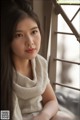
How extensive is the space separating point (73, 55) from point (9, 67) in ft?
1.19

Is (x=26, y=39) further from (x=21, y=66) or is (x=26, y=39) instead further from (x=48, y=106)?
(x=48, y=106)

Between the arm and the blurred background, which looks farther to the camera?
the blurred background

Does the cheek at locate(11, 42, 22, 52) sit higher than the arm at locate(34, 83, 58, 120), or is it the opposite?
the cheek at locate(11, 42, 22, 52)

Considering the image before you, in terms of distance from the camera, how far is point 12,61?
1.78 feet

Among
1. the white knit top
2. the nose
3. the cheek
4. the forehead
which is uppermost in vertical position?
the forehead

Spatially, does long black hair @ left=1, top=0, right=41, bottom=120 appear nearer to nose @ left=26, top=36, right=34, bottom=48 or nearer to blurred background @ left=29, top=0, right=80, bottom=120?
nose @ left=26, top=36, right=34, bottom=48

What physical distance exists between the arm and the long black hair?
0.30 feet

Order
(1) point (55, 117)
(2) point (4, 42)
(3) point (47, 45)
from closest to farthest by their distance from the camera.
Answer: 1. (2) point (4, 42)
2. (1) point (55, 117)
3. (3) point (47, 45)

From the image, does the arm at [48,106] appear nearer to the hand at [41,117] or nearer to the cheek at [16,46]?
the hand at [41,117]

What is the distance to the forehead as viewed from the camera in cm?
50

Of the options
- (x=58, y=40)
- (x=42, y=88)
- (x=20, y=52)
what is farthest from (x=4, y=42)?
(x=58, y=40)

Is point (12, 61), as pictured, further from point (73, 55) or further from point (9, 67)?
point (73, 55)

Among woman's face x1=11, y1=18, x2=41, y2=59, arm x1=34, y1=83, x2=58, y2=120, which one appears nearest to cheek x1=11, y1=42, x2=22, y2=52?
woman's face x1=11, y1=18, x2=41, y2=59

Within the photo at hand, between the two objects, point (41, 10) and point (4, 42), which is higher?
point (41, 10)
